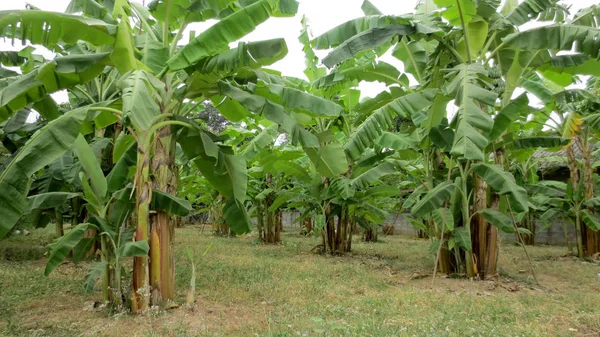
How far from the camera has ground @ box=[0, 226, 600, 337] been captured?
3.57m

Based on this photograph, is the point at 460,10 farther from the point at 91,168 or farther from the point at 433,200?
the point at 91,168

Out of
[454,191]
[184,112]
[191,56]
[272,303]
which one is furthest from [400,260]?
[191,56]

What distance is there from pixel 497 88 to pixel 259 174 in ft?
23.0

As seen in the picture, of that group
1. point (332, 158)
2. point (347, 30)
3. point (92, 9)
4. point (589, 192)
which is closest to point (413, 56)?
point (347, 30)

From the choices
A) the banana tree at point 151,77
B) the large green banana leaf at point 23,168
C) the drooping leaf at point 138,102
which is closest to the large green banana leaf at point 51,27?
the banana tree at point 151,77

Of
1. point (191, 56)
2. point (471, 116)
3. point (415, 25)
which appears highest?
point (415, 25)

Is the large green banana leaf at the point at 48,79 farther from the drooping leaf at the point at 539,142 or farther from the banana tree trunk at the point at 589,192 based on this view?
the banana tree trunk at the point at 589,192

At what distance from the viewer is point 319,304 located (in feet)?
14.8

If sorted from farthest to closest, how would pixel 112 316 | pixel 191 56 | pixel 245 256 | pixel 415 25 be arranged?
pixel 245 256
pixel 415 25
pixel 112 316
pixel 191 56

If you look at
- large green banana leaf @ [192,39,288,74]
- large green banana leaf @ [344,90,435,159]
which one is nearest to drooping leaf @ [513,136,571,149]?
large green banana leaf @ [344,90,435,159]

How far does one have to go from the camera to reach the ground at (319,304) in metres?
3.57

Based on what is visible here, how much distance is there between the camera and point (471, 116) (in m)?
4.20

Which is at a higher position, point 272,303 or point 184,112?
point 184,112

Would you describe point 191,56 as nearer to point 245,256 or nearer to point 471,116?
point 471,116
